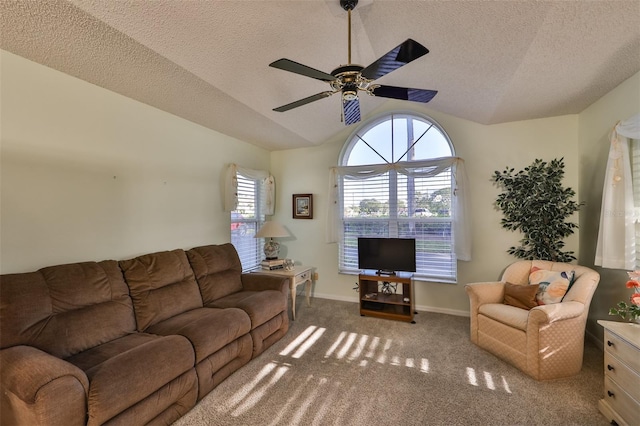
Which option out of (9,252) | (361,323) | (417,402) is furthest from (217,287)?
(417,402)

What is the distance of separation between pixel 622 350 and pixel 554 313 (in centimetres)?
49

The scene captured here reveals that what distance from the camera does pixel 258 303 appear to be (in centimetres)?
278

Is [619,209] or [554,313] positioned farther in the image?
[619,209]

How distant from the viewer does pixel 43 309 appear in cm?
183

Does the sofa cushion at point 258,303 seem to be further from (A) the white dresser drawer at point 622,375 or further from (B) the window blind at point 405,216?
(A) the white dresser drawer at point 622,375

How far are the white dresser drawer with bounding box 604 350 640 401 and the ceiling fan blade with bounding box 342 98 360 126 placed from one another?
2.55m

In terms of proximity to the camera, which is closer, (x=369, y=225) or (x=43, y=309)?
(x=43, y=309)

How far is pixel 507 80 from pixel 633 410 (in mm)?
2611

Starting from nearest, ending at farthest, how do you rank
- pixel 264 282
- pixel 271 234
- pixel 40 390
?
pixel 40 390 < pixel 264 282 < pixel 271 234

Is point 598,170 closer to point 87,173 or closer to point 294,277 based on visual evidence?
point 294,277

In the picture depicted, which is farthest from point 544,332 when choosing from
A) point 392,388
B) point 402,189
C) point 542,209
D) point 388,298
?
point 402,189

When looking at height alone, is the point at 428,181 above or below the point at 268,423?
above

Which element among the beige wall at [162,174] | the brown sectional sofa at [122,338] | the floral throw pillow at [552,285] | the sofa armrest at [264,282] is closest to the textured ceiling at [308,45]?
the beige wall at [162,174]

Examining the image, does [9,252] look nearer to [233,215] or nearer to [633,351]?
[233,215]
